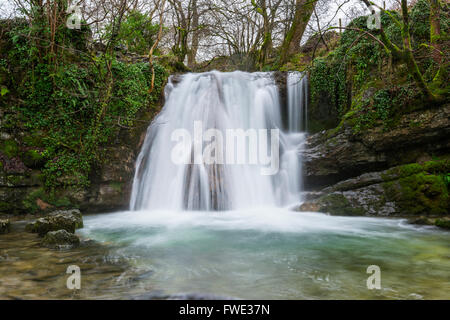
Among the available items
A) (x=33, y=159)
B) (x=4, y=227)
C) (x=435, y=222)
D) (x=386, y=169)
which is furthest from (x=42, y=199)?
(x=386, y=169)

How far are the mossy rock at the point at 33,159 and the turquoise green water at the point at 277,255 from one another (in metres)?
2.11

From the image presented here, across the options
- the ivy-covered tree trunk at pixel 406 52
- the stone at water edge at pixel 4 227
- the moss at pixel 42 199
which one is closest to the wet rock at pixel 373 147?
the ivy-covered tree trunk at pixel 406 52

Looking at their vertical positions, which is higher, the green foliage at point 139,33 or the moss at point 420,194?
the green foliage at point 139,33

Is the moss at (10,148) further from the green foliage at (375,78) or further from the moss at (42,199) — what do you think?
the green foliage at (375,78)

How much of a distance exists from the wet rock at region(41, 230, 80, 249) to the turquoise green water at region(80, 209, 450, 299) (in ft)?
1.93

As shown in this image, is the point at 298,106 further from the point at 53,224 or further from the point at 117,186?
the point at 53,224

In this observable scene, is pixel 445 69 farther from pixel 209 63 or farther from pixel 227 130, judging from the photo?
pixel 209 63

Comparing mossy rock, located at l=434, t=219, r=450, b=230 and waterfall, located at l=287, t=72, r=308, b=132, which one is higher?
waterfall, located at l=287, t=72, r=308, b=132

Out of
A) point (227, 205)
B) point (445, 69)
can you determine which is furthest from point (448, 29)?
point (227, 205)

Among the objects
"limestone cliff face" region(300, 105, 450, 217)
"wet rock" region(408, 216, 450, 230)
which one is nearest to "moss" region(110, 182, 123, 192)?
"limestone cliff face" region(300, 105, 450, 217)

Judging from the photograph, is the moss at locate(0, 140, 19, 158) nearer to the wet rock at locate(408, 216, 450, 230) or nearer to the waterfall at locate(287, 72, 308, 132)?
the waterfall at locate(287, 72, 308, 132)

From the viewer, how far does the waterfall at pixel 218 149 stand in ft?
26.4

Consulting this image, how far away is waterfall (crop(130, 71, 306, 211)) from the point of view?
8.05 meters
